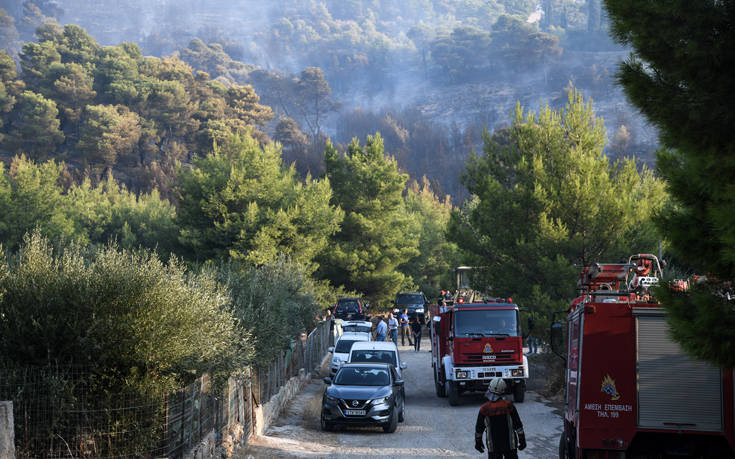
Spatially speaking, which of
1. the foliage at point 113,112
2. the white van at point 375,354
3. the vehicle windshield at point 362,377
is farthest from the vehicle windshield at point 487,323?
the foliage at point 113,112

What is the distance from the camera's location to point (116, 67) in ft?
356

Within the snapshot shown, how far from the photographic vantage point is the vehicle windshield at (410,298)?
5100 centimetres

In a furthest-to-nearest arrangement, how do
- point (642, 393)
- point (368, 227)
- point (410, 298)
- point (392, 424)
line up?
point (368, 227) < point (410, 298) < point (392, 424) < point (642, 393)

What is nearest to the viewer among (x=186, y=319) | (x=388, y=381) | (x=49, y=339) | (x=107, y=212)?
(x=49, y=339)

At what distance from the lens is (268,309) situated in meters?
19.2

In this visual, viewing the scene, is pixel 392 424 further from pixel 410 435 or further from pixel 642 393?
pixel 642 393

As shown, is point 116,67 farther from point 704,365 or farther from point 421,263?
point 704,365

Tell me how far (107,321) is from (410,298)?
1639 inches

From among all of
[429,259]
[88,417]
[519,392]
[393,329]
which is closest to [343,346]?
[519,392]

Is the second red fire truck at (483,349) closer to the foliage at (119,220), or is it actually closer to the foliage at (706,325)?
the foliage at (706,325)

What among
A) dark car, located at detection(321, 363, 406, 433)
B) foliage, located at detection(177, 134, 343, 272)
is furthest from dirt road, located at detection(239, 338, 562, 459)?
foliage, located at detection(177, 134, 343, 272)

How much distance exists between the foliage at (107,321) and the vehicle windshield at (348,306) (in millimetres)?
31837

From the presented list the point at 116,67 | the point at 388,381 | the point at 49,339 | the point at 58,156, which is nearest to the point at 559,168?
the point at 388,381

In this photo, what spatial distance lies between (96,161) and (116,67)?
17853 millimetres
